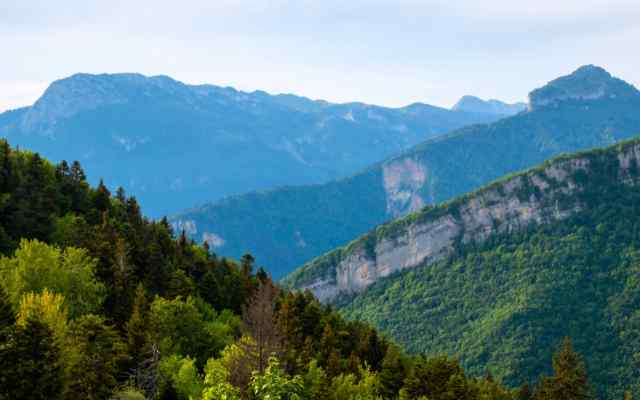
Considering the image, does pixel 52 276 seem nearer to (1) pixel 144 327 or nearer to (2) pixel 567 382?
(1) pixel 144 327

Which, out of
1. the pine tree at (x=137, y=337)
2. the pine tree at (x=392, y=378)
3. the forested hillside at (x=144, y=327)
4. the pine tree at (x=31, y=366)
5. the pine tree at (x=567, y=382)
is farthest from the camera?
the pine tree at (x=567, y=382)

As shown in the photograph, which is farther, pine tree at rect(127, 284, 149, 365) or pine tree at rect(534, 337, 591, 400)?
pine tree at rect(534, 337, 591, 400)

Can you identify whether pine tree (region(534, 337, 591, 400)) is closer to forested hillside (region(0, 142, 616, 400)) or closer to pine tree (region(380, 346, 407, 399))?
forested hillside (region(0, 142, 616, 400))

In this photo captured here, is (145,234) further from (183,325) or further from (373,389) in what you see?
(373,389)

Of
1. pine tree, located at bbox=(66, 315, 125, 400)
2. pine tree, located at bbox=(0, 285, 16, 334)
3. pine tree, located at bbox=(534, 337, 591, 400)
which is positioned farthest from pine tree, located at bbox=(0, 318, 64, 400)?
pine tree, located at bbox=(534, 337, 591, 400)

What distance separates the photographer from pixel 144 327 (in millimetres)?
59938

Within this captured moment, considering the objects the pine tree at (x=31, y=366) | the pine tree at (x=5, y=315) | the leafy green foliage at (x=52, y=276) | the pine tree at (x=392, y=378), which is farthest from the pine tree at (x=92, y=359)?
the pine tree at (x=392, y=378)

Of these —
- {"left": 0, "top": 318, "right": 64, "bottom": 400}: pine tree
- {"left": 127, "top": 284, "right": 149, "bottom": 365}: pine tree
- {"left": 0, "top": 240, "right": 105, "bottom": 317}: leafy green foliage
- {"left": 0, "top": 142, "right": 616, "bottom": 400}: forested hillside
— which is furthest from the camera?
{"left": 0, "top": 240, "right": 105, "bottom": 317}: leafy green foliage

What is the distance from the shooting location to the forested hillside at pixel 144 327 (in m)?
38.1

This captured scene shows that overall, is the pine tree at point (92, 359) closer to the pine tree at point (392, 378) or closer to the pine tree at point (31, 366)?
the pine tree at point (31, 366)

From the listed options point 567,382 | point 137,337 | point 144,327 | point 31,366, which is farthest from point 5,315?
point 567,382

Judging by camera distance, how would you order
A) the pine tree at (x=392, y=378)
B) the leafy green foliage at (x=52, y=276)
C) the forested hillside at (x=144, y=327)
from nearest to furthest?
1. the forested hillside at (x=144, y=327)
2. the leafy green foliage at (x=52, y=276)
3. the pine tree at (x=392, y=378)

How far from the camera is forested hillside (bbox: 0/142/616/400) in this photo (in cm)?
3812

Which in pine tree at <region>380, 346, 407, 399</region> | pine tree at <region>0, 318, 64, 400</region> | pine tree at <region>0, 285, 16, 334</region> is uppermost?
pine tree at <region>0, 285, 16, 334</region>
